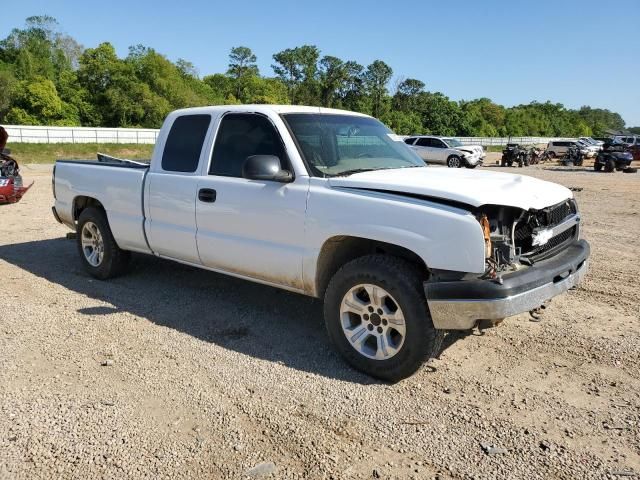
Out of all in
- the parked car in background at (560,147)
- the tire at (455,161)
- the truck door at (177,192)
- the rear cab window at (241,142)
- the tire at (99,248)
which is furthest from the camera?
the parked car in background at (560,147)

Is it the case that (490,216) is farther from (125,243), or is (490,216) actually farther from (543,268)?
(125,243)

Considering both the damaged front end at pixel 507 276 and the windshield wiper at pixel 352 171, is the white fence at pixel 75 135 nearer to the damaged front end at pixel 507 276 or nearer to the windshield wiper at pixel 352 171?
the windshield wiper at pixel 352 171

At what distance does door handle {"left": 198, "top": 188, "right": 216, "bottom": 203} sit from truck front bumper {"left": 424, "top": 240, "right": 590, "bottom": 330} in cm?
213

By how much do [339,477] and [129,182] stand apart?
3.89m

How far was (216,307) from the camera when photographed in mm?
5359

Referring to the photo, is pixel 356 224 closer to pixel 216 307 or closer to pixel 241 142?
pixel 241 142

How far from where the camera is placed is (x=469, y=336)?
4.69m

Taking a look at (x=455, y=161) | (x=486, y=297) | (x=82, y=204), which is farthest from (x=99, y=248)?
(x=455, y=161)

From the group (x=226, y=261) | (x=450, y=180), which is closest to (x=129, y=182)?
(x=226, y=261)

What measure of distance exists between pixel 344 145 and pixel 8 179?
31.2 feet

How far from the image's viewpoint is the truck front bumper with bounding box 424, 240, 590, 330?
338cm

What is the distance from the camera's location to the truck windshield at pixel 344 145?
436 cm

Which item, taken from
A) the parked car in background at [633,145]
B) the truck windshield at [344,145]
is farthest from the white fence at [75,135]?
the truck windshield at [344,145]

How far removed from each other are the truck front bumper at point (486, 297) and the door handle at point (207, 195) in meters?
2.13
